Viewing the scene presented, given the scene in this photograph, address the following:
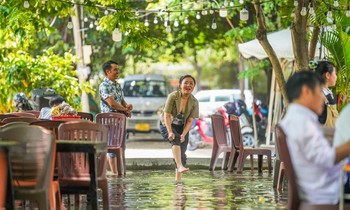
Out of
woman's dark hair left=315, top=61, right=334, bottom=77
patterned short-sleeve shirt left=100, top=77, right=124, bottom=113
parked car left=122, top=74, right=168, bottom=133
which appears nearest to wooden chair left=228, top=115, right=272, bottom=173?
patterned short-sleeve shirt left=100, top=77, right=124, bottom=113

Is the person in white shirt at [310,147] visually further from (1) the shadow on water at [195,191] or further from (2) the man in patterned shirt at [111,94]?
(2) the man in patterned shirt at [111,94]

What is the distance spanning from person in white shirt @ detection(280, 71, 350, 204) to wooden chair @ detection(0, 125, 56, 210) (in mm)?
2686

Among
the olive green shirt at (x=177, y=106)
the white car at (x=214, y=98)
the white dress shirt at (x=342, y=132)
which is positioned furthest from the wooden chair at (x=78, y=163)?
the white car at (x=214, y=98)

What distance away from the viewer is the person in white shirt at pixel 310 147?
7.85m

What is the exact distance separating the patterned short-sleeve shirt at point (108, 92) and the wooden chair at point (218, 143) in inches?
101

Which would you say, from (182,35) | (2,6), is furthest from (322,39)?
(182,35)

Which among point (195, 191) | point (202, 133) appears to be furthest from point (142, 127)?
point (195, 191)

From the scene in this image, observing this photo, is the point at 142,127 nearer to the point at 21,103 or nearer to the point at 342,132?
the point at 21,103

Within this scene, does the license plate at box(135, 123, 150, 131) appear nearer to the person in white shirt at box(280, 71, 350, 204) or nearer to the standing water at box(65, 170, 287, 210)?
the standing water at box(65, 170, 287, 210)

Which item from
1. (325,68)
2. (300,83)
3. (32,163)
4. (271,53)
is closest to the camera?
(300,83)

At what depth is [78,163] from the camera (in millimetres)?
11500

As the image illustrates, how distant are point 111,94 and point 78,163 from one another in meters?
7.60

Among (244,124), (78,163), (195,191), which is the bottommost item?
(244,124)

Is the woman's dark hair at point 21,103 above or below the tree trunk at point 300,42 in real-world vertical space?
below
